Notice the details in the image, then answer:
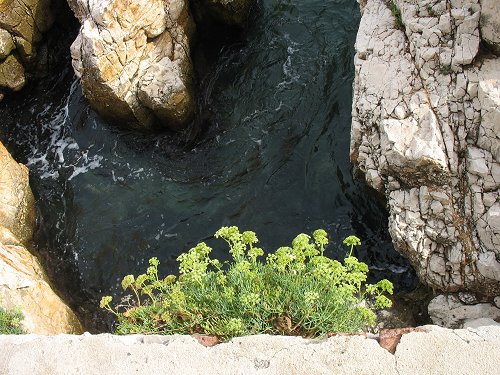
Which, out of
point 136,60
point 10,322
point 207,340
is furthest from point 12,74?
point 207,340

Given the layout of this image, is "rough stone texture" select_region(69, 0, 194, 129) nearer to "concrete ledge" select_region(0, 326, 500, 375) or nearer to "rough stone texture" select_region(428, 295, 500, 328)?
"rough stone texture" select_region(428, 295, 500, 328)

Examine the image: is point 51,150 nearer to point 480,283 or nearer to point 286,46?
point 286,46

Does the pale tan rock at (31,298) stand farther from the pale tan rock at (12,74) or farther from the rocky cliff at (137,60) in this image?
the pale tan rock at (12,74)

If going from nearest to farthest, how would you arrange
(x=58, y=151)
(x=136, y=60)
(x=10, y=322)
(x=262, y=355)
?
(x=262, y=355) → (x=10, y=322) → (x=136, y=60) → (x=58, y=151)

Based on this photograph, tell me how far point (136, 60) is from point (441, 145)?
199 inches

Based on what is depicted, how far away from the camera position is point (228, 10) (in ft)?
33.2

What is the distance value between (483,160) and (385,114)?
1269mm

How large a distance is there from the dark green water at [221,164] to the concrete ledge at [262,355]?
3291mm

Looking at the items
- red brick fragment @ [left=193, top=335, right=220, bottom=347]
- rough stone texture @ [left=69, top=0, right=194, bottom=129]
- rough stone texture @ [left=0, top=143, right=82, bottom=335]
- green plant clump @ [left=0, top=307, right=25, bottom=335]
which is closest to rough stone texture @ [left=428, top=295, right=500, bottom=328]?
red brick fragment @ [left=193, top=335, right=220, bottom=347]

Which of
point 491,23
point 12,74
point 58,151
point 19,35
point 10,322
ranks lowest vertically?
point 10,322

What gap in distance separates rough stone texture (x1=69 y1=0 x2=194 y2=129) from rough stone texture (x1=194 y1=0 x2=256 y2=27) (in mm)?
611

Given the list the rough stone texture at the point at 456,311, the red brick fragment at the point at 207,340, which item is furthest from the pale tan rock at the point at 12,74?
the rough stone texture at the point at 456,311

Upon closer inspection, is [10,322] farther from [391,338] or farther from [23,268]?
[391,338]

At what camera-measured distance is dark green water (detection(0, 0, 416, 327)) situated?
27.4ft
